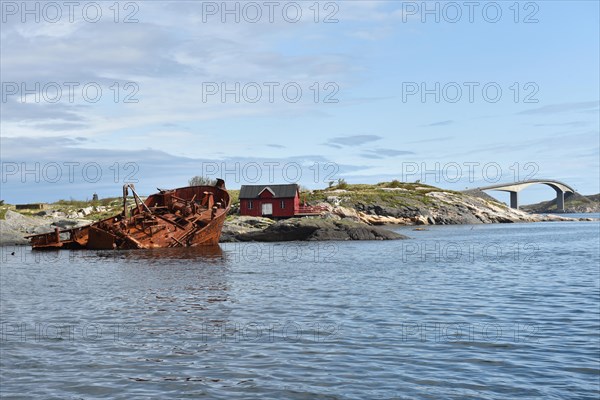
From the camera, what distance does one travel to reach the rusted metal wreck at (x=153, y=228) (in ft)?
150

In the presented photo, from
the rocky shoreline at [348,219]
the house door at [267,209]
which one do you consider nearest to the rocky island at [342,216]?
the rocky shoreline at [348,219]

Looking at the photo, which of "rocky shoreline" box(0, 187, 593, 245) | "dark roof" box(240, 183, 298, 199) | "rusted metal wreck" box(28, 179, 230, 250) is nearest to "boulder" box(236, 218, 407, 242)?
"rocky shoreline" box(0, 187, 593, 245)

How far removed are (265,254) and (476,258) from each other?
13748mm

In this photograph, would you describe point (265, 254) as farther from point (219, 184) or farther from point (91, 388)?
point (91, 388)

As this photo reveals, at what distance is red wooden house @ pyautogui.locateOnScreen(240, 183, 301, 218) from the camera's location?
8356 cm

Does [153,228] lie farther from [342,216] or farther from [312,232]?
[342,216]

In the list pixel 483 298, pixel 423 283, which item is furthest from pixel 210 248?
pixel 483 298

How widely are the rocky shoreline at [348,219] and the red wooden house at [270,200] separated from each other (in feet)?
15.0

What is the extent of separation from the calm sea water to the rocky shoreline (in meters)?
27.4

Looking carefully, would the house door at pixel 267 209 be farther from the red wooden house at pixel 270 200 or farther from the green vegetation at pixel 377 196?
the green vegetation at pixel 377 196

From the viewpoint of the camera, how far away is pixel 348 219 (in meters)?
87.6

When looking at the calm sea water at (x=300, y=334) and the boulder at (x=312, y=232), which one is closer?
the calm sea water at (x=300, y=334)

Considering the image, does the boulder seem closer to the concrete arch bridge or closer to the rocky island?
the rocky island

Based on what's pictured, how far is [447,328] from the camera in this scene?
49.8ft
